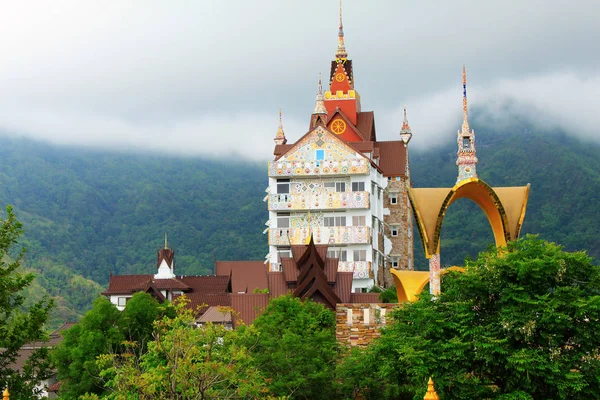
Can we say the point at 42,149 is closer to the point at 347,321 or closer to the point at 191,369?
the point at 347,321

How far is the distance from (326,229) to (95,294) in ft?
167

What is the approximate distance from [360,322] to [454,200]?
7087 mm

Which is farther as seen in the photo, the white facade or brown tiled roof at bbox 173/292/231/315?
brown tiled roof at bbox 173/292/231/315

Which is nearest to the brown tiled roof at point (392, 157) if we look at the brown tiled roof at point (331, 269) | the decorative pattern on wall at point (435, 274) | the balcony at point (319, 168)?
the balcony at point (319, 168)

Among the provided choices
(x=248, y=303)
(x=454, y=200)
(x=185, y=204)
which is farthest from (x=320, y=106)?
(x=185, y=204)

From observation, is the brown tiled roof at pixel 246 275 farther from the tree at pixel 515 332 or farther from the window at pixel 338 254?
the tree at pixel 515 332

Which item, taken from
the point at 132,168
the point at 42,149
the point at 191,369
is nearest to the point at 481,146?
the point at 132,168

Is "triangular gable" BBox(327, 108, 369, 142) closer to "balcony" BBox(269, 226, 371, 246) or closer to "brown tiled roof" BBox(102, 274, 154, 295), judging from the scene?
"balcony" BBox(269, 226, 371, 246)

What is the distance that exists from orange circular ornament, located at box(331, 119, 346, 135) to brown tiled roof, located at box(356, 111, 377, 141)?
151 cm

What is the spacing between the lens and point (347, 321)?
52.7 metres

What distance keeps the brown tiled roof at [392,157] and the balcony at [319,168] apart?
7.91 m

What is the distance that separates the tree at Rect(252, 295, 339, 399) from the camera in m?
47.5

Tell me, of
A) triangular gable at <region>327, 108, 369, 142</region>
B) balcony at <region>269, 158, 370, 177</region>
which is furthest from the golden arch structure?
triangular gable at <region>327, 108, 369, 142</region>

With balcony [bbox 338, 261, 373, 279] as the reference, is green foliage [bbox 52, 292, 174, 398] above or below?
below
